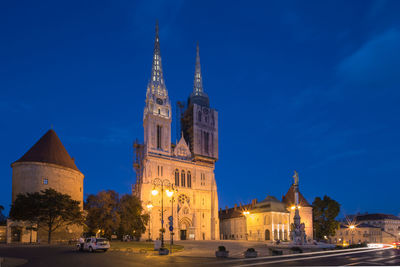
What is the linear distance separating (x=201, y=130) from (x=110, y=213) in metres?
39.2

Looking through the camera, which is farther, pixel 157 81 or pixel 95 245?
pixel 157 81

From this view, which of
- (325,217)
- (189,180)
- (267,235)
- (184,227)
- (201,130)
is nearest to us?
(267,235)

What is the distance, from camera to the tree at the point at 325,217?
6781cm

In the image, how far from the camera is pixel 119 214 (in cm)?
4878

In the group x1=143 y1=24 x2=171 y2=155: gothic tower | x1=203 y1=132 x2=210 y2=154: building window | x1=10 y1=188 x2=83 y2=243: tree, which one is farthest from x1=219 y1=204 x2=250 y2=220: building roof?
x1=10 y1=188 x2=83 y2=243: tree

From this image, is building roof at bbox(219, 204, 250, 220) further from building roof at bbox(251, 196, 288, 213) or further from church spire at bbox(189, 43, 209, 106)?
church spire at bbox(189, 43, 209, 106)

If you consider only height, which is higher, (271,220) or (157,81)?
(157,81)

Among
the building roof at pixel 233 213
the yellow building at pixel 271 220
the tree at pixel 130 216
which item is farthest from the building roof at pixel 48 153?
the building roof at pixel 233 213

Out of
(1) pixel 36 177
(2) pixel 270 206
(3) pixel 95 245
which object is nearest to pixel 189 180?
(2) pixel 270 206

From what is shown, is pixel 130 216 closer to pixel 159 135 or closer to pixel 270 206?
pixel 159 135

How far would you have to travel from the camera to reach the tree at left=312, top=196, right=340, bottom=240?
67.8 m

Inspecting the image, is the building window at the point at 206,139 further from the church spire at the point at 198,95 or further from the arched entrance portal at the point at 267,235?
the arched entrance portal at the point at 267,235

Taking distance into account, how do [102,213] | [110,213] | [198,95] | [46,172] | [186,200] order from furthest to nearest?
[198,95], [186,200], [46,172], [110,213], [102,213]

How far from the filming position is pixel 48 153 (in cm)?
5244
